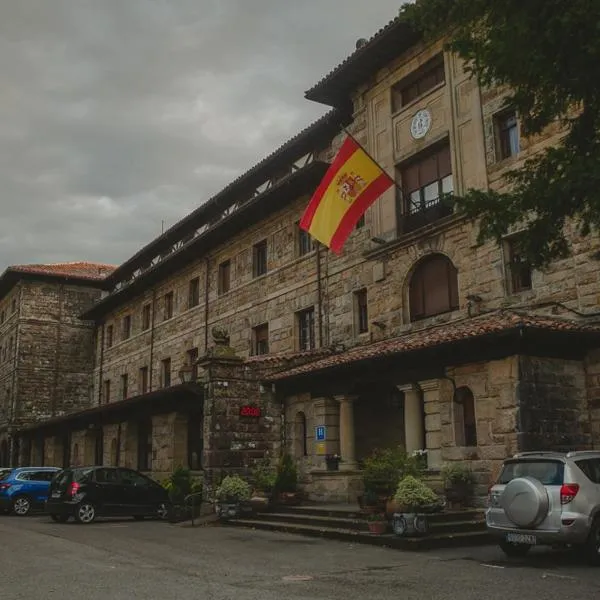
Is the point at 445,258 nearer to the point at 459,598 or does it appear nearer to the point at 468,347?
the point at 468,347

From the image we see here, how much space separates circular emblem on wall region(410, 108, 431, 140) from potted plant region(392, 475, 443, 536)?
975 cm

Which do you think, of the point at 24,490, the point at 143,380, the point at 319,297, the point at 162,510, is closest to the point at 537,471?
the point at 162,510

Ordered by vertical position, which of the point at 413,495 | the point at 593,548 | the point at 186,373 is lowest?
the point at 593,548

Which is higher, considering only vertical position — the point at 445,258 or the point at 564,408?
the point at 445,258

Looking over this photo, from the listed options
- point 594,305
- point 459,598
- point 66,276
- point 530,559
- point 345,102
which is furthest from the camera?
point 66,276

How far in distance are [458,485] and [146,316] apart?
75.5 feet

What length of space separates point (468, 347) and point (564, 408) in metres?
2.09

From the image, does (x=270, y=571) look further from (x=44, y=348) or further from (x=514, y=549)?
(x=44, y=348)

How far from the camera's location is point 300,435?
19688 mm

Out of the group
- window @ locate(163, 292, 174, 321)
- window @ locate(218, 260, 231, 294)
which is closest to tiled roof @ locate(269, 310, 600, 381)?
window @ locate(218, 260, 231, 294)

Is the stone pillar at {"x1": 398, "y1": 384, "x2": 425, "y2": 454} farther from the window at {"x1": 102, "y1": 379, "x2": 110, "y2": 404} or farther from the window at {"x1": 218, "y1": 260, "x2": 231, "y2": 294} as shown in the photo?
the window at {"x1": 102, "y1": 379, "x2": 110, "y2": 404}

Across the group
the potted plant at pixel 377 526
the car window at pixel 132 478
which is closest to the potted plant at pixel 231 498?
the car window at pixel 132 478

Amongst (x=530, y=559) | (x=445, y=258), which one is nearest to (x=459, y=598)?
(x=530, y=559)

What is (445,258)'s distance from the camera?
59.1 feet
